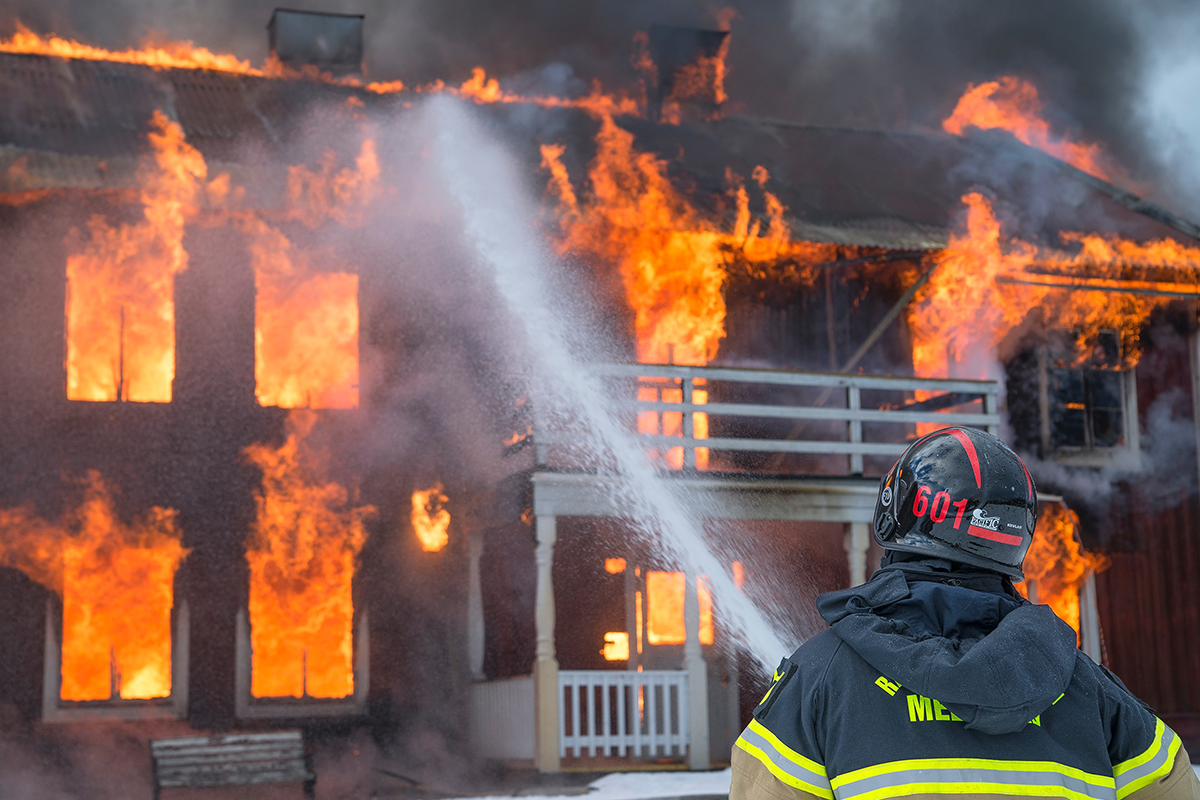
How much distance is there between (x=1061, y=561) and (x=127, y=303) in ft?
35.5

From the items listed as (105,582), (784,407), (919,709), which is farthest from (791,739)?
(105,582)

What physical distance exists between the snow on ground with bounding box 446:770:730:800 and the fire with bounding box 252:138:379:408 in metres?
4.96

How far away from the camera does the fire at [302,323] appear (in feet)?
42.9

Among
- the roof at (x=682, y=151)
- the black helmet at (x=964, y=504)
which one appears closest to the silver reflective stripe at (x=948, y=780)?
the black helmet at (x=964, y=504)

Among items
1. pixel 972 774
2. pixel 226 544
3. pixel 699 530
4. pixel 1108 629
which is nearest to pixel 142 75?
pixel 226 544

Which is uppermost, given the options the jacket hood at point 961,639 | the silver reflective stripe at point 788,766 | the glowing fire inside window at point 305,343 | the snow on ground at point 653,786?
the glowing fire inside window at point 305,343

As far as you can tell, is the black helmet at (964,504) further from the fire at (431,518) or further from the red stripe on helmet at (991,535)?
the fire at (431,518)

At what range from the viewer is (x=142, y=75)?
14.2 meters

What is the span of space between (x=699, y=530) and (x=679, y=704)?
6.06 ft

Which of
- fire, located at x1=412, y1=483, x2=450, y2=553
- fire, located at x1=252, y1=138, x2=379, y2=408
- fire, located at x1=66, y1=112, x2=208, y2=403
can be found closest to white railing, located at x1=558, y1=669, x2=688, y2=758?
fire, located at x1=412, y1=483, x2=450, y2=553

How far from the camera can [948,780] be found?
203 centimetres

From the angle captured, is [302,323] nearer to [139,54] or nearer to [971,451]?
[139,54]

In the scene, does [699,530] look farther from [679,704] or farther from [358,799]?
[358,799]

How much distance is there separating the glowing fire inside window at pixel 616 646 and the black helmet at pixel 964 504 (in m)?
11.8
